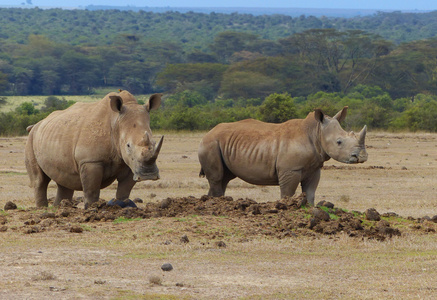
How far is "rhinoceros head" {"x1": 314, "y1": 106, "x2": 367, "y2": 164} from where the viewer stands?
11367 millimetres

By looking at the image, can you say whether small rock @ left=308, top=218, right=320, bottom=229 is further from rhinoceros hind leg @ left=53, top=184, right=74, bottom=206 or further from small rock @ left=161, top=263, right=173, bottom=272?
rhinoceros hind leg @ left=53, top=184, right=74, bottom=206

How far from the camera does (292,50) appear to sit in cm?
8656

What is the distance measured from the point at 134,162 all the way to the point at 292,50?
7863cm

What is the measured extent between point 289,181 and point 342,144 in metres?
0.91

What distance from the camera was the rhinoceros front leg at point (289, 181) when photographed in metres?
11.5

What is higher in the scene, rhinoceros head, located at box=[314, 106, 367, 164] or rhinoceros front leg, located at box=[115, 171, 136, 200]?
rhinoceros head, located at box=[314, 106, 367, 164]

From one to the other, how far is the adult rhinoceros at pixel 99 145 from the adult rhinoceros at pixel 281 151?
87.1 inches

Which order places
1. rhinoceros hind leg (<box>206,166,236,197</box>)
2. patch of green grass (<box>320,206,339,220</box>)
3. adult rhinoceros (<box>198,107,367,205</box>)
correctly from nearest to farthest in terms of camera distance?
patch of green grass (<box>320,206,339,220</box>)
adult rhinoceros (<box>198,107,367,205</box>)
rhinoceros hind leg (<box>206,166,236,197</box>)

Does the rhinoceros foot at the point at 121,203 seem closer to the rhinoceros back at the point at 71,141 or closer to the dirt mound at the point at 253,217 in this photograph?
the dirt mound at the point at 253,217

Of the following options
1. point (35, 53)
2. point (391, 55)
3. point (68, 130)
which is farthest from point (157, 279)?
point (35, 53)

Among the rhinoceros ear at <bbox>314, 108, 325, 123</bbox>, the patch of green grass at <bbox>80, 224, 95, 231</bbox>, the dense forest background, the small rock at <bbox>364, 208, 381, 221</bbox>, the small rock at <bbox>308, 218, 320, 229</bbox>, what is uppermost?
the rhinoceros ear at <bbox>314, 108, 325, 123</bbox>

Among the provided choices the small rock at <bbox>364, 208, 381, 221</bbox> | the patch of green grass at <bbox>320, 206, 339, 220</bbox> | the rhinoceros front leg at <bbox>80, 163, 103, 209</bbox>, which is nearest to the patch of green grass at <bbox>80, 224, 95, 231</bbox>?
the rhinoceros front leg at <bbox>80, 163, 103, 209</bbox>

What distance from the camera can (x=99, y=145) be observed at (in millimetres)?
9820

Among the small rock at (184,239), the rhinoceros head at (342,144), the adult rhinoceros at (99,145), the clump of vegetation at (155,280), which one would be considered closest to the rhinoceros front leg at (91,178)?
the adult rhinoceros at (99,145)
